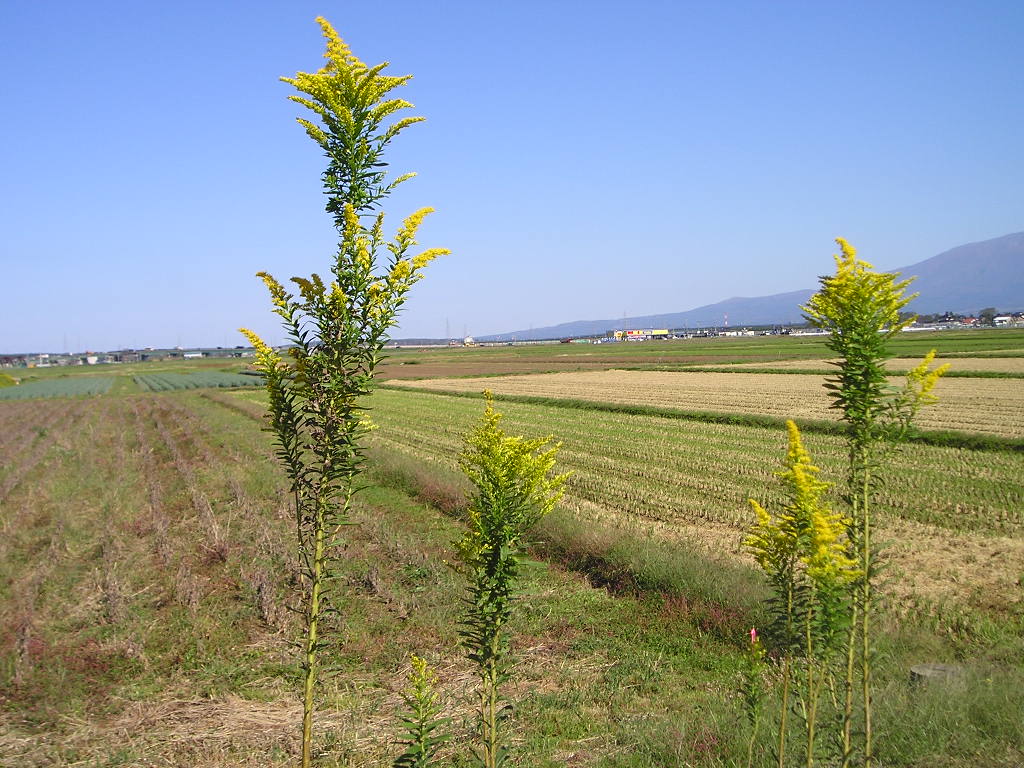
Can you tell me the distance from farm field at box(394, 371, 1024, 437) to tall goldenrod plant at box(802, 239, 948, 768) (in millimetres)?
16501

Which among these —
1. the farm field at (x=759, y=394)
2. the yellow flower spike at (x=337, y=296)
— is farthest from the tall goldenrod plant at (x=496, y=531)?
the farm field at (x=759, y=394)

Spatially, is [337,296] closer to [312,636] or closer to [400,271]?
[400,271]

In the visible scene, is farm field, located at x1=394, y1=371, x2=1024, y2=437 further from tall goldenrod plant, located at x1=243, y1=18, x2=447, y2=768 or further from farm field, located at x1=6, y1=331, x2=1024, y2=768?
tall goldenrod plant, located at x1=243, y1=18, x2=447, y2=768

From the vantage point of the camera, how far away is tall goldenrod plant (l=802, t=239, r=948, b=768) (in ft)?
13.2

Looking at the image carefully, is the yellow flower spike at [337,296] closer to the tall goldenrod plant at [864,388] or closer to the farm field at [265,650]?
the farm field at [265,650]

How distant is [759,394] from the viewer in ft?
126

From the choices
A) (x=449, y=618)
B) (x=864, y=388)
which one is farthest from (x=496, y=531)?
(x=449, y=618)

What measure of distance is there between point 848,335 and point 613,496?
1318 cm

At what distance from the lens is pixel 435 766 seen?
5664mm

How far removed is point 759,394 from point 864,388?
36.0 m

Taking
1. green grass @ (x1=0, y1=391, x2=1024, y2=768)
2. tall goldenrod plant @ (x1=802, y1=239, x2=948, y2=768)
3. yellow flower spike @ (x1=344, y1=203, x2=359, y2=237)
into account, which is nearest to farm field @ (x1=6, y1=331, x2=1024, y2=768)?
green grass @ (x1=0, y1=391, x2=1024, y2=768)

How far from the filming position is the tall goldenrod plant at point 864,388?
158 inches

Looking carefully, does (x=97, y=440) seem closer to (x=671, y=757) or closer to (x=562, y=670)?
(x=562, y=670)

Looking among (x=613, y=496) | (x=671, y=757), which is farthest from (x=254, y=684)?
(x=613, y=496)
